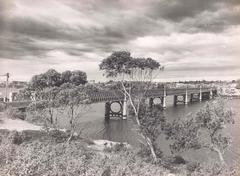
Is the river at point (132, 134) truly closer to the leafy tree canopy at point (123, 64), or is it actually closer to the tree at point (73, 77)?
the leafy tree canopy at point (123, 64)

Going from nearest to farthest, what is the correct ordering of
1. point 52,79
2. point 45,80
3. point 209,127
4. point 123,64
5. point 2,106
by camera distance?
point 209,127, point 123,64, point 2,106, point 45,80, point 52,79

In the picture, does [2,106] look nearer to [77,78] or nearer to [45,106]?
[45,106]

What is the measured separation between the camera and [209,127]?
1664 cm

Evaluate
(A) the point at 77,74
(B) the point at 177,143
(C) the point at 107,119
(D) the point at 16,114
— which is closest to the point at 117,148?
(B) the point at 177,143

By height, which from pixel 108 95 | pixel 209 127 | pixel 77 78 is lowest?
pixel 209 127

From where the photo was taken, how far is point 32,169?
7195mm

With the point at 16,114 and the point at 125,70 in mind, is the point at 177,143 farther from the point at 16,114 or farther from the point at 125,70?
the point at 16,114

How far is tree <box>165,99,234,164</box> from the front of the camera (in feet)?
53.4

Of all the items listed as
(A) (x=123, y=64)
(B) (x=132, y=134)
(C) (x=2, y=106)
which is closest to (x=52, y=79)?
(B) (x=132, y=134)

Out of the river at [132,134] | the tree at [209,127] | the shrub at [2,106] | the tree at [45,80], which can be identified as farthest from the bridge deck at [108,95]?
the tree at [45,80]

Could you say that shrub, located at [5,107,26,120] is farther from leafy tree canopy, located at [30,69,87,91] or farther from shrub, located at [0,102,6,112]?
leafy tree canopy, located at [30,69,87,91]

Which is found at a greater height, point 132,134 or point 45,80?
point 45,80

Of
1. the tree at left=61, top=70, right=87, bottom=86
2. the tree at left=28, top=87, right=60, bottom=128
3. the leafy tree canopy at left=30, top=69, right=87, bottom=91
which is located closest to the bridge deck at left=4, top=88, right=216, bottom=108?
the leafy tree canopy at left=30, top=69, right=87, bottom=91

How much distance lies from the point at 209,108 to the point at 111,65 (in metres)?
7.32
